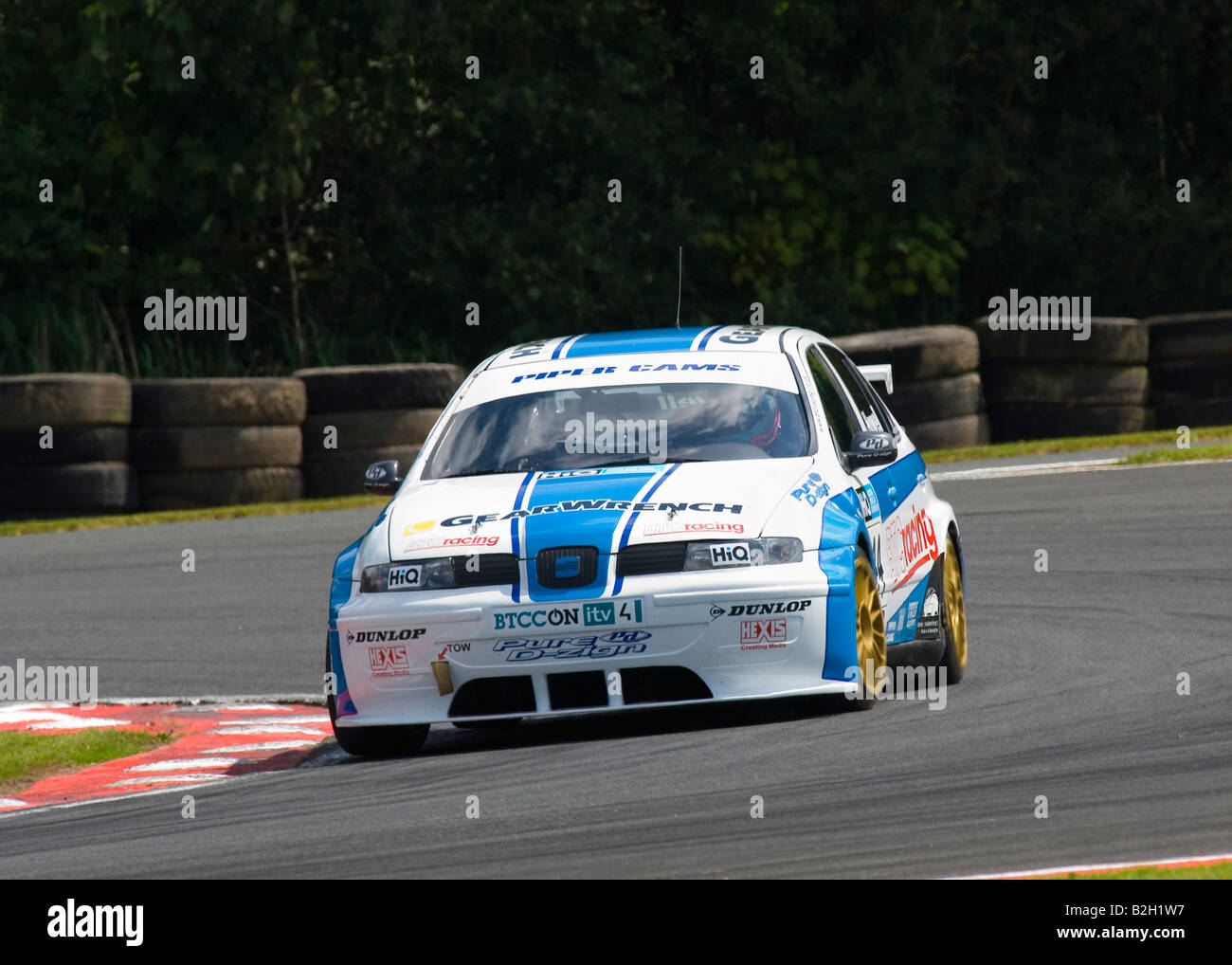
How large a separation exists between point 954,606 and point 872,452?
1.29 m

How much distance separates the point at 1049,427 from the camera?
1986 centimetres

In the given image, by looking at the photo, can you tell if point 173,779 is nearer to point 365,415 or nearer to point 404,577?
point 404,577

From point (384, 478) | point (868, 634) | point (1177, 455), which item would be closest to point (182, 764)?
point (384, 478)

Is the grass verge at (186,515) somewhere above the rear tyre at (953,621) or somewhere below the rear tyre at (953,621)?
above

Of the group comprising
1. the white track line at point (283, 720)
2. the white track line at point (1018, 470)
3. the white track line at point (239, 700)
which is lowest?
the white track line at point (283, 720)

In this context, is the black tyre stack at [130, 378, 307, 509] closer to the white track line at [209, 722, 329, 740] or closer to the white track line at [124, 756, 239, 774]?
the white track line at [209, 722, 329, 740]

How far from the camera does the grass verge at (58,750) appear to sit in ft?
31.7

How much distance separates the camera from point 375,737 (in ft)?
28.8

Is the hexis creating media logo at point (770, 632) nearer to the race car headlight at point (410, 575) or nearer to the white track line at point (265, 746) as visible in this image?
the race car headlight at point (410, 575)

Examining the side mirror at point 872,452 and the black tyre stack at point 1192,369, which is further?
the black tyre stack at point 1192,369

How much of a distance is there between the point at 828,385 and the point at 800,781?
2927 millimetres

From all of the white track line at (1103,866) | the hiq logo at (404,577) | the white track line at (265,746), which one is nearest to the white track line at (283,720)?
the white track line at (265,746)

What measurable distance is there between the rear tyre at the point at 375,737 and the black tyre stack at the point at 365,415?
32.0 feet

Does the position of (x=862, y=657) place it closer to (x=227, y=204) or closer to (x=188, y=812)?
(x=188, y=812)
